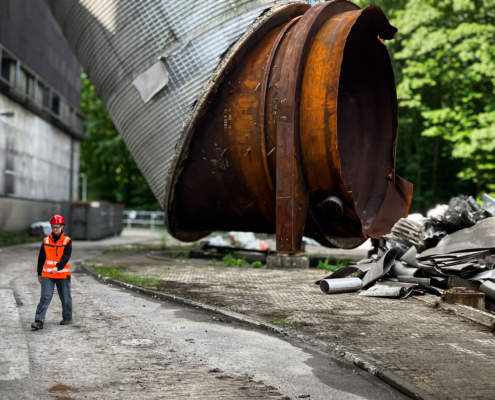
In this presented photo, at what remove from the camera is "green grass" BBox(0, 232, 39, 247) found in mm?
18641

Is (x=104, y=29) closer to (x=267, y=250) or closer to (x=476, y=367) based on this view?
(x=267, y=250)

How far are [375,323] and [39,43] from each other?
2263 centimetres

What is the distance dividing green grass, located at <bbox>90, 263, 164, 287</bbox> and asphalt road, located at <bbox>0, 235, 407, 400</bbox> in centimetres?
179

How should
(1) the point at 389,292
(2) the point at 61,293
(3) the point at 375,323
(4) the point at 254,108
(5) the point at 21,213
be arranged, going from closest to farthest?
1. (3) the point at 375,323
2. (2) the point at 61,293
3. (1) the point at 389,292
4. (4) the point at 254,108
5. (5) the point at 21,213

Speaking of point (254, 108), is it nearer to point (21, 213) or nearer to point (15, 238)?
point (15, 238)

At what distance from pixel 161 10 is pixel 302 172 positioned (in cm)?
400

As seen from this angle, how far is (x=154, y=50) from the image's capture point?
992cm

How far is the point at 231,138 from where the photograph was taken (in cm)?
936

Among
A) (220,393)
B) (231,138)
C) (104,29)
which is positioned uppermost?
(104,29)

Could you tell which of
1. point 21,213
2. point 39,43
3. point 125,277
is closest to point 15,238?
point 21,213

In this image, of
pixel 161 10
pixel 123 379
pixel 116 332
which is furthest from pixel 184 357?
pixel 161 10

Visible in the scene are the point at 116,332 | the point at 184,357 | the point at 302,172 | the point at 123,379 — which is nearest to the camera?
the point at 123,379

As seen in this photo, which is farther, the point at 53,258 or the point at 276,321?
the point at 53,258

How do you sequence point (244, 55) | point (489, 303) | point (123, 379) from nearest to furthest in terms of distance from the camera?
point (123, 379), point (489, 303), point (244, 55)
